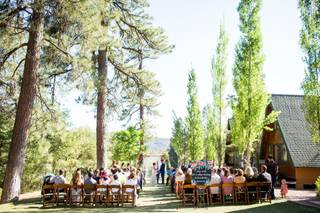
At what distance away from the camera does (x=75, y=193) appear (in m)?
14.7

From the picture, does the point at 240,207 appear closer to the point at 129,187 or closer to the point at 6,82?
the point at 129,187

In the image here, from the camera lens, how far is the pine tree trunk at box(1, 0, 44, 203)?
14641 millimetres

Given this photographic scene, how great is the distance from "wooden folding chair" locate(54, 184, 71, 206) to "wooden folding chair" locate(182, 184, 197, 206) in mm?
4675

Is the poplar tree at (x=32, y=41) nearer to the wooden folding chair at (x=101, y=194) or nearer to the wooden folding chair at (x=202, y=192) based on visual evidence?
the wooden folding chair at (x=101, y=194)

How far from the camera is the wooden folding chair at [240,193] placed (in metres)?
14.9

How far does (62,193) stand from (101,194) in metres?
1.60

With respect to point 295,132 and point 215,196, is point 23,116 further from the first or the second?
point 295,132

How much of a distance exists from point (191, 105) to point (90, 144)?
15.0 metres

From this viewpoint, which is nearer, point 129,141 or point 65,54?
point 65,54

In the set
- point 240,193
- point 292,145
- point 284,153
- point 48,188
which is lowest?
point 240,193

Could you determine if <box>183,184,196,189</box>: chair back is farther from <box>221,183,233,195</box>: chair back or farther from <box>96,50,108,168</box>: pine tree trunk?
<box>96,50,108,168</box>: pine tree trunk

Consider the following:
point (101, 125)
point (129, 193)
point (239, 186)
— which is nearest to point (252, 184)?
point (239, 186)

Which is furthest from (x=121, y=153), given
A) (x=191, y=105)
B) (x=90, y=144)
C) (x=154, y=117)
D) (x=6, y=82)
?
(x=6, y=82)

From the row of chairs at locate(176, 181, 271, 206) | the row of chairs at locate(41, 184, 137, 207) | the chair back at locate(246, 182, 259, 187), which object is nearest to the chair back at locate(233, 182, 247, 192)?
the row of chairs at locate(176, 181, 271, 206)
